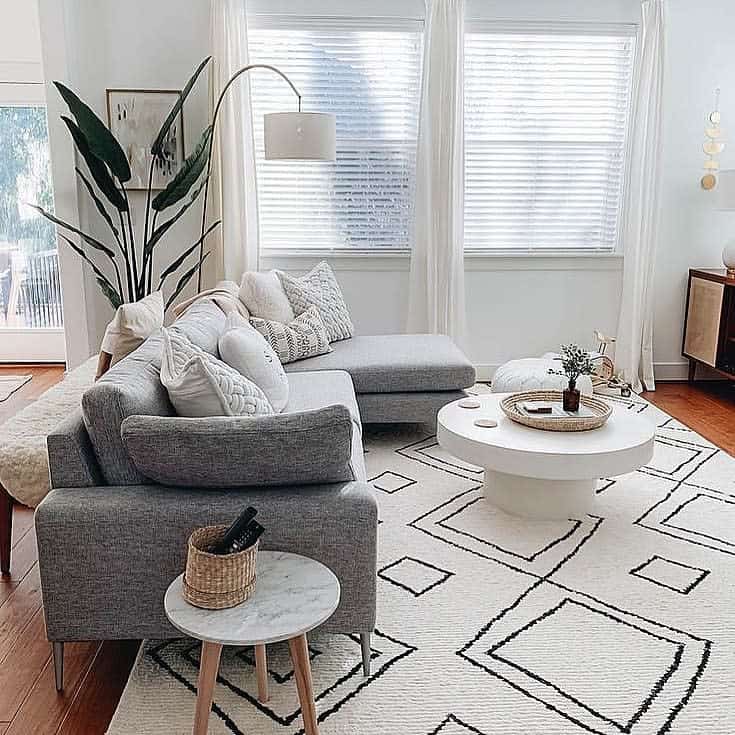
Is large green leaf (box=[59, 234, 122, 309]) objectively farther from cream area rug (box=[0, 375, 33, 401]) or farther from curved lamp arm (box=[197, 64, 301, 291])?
cream area rug (box=[0, 375, 33, 401])

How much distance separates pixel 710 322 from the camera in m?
5.04

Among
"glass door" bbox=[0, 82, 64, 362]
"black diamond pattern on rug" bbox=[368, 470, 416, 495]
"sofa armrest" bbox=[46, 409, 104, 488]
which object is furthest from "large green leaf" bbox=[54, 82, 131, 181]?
"sofa armrest" bbox=[46, 409, 104, 488]

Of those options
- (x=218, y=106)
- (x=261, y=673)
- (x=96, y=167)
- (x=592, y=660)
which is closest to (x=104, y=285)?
(x=96, y=167)

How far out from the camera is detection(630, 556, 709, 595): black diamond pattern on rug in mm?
2660

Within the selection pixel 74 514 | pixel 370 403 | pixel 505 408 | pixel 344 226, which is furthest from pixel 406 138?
pixel 74 514

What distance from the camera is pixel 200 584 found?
172 cm

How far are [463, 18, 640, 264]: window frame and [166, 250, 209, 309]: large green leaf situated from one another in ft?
5.66

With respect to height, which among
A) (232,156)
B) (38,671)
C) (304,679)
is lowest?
(38,671)

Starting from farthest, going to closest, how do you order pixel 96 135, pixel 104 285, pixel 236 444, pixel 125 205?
pixel 104 285 < pixel 125 205 < pixel 96 135 < pixel 236 444

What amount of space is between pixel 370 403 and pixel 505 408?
0.87 meters

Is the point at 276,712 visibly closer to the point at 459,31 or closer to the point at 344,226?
the point at 344,226

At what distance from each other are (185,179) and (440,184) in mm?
1577

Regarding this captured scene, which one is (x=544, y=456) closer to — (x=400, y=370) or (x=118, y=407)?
(x=400, y=370)

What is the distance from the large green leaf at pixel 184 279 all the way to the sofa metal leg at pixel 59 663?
2878mm
